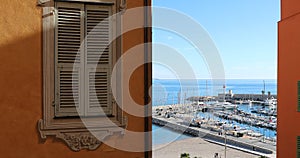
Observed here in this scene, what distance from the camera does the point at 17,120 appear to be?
334cm

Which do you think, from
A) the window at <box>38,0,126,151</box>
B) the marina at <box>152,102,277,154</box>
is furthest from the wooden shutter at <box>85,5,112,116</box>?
the marina at <box>152,102,277,154</box>

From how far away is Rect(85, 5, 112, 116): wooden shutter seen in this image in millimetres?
3574

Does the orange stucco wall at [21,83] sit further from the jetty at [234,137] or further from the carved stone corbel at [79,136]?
the jetty at [234,137]

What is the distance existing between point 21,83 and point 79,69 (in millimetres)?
587

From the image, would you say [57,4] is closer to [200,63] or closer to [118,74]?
[118,74]

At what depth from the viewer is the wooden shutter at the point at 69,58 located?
3.47 meters

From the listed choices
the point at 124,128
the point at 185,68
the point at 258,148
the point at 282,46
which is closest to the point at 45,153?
the point at 124,128

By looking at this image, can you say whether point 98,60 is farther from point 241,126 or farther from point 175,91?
point 241,126

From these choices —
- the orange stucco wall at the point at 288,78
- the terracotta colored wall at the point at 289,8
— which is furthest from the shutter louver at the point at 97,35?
the terracotta colored wall at the point at 289,8

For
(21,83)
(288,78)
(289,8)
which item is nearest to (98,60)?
(21,83)

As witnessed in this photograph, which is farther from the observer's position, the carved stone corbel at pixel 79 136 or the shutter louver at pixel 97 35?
the shutter louver at pixel 97 35

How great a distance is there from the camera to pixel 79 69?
11.6 ft

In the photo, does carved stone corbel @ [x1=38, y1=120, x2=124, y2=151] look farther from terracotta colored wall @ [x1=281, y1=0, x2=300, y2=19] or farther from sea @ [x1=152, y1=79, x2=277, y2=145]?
terracotta colored wall @ [x1=281, y1=0, x2=300, y2=19]

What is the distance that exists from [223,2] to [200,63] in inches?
1301
